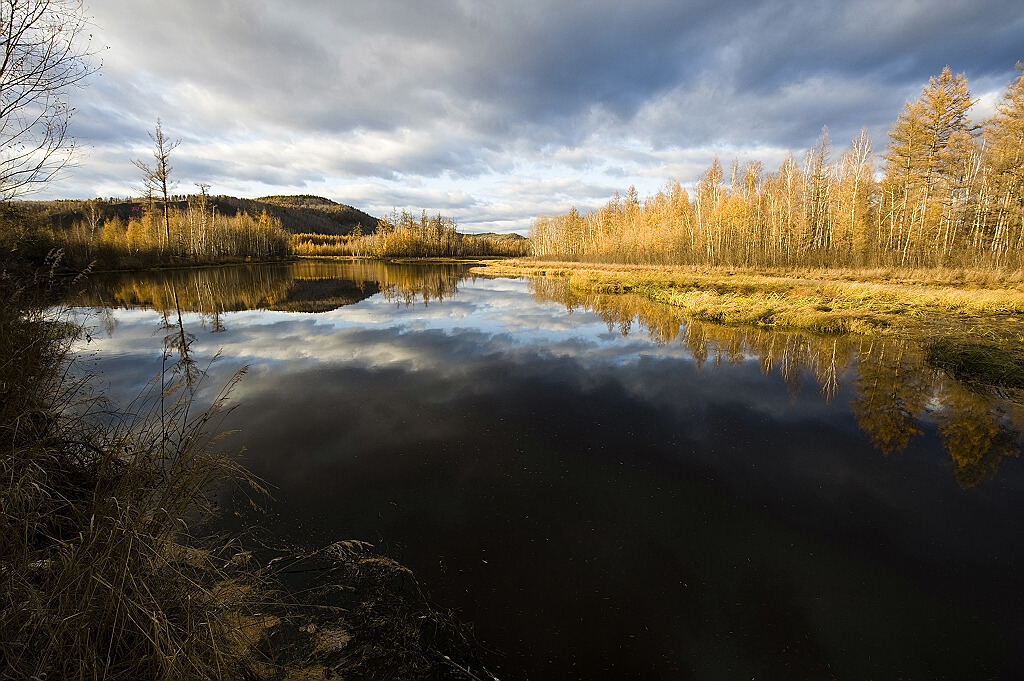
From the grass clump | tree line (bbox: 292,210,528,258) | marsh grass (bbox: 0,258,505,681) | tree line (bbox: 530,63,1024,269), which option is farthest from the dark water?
tree line (bbox: 292,210,528,258)

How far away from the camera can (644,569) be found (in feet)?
14.3

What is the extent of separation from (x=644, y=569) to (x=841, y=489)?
147 inches

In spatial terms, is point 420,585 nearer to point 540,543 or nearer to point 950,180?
point 540,543

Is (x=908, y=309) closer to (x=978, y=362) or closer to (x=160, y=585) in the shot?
(x=978, y=362)

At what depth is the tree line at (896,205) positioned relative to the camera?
26.8m

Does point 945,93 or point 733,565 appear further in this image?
point 945,93

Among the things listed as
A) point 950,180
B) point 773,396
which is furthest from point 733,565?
point 950,180

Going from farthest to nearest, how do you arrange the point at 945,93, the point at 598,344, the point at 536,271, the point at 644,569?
Result: the point at 536,271
the point at 945,93
the point at 598,344
the point at 644,569

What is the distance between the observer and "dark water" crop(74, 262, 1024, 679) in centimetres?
363

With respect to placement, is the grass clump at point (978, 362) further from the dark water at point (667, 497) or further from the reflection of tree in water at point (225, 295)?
the reflection of tree in water at point (225, 295)

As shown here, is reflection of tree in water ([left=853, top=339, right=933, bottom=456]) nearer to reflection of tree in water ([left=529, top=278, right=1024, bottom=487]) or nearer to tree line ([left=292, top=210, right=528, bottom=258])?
reflection of tree in water ([left=529, top=278, right=1024, bottom=487])

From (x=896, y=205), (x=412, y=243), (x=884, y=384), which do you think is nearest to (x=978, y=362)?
(x=884, y=384)

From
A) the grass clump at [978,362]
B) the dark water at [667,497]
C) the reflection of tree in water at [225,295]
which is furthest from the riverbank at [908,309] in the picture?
the reflection of tree in water at [225,295]

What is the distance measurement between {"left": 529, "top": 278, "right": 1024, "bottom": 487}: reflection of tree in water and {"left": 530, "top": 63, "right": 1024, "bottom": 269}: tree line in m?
19.0
